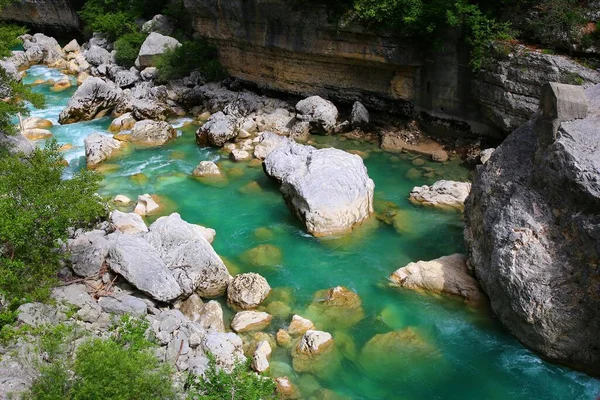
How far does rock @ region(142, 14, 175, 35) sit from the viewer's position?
86.3ft

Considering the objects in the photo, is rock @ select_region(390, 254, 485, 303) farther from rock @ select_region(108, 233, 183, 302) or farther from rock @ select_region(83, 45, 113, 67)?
rock @ select_region(83, 45, 113, 67)

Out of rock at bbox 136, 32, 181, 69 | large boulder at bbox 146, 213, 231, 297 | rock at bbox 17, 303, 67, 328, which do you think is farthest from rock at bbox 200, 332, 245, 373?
rock at bbox 136, 32, 181, 69

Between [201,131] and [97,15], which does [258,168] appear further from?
[97,15]

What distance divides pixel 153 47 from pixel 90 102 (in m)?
4.98

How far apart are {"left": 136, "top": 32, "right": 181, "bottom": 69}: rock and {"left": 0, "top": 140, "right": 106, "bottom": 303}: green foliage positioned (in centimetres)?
1547

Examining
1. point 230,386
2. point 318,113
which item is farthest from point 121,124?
point 230,386

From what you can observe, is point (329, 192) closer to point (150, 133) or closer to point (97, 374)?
point (97, 374)

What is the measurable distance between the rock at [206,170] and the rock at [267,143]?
1.64m

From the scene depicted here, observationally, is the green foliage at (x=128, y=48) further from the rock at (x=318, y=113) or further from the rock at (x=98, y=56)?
the rock at (x=318, y=113)

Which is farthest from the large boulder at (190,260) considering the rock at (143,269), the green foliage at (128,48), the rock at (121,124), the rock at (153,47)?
the green foliage at (128,48)

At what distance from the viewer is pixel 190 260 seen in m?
11.2

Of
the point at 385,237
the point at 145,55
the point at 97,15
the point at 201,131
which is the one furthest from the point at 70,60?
the point at 385,237

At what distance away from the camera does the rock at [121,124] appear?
20016 millimetres

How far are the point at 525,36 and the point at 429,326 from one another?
10.1 metres
